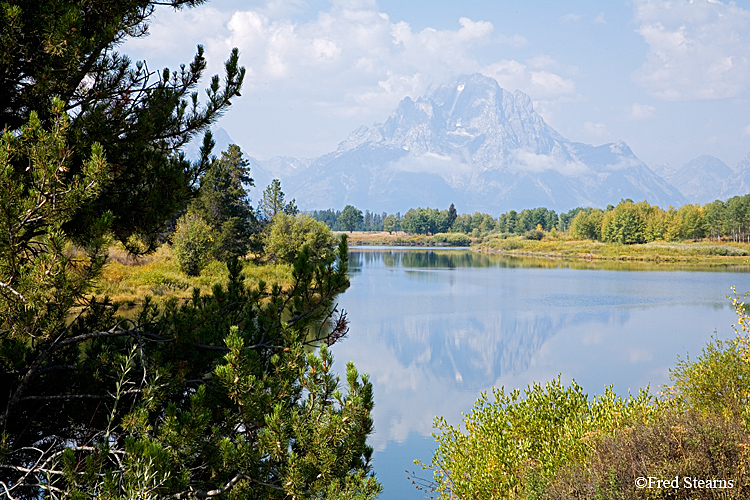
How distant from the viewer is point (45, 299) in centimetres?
365

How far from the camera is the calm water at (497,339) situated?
47.0 ft

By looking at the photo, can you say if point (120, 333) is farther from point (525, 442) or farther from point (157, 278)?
point (157, 278)

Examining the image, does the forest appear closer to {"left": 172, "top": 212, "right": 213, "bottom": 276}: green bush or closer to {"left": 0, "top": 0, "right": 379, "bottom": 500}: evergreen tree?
{"left": 0, "top": 0, "right": 379, "bottom": 500}: evergreen tree

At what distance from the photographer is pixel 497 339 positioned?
2262 cm

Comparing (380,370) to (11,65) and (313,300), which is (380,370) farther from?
(11,65)

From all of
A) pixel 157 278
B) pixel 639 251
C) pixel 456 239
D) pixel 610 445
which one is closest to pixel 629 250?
pixel 639 251

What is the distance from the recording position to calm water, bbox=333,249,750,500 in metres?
14.3

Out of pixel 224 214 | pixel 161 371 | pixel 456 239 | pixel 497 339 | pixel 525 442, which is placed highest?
pixel 224 214

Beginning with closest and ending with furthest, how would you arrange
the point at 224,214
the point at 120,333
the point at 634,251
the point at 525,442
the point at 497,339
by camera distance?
the point at 120,333 → the point at 525,442 → the point at 497,339 → the point at 224,214 → the point at 634,251

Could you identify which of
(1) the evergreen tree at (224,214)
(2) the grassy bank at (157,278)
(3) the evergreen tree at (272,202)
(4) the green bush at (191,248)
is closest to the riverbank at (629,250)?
(3) the evergreen tree at (272,202)

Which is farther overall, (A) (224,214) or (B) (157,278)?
(A) (224,214)

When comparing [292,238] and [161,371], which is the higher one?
[292,238]

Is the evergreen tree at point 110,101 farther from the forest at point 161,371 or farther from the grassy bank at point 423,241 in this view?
the grassy bank at point 423,241

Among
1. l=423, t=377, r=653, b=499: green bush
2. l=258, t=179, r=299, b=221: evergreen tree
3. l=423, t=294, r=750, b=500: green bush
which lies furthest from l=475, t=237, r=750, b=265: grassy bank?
l=423, t=377, r=653, b=499: green bush
